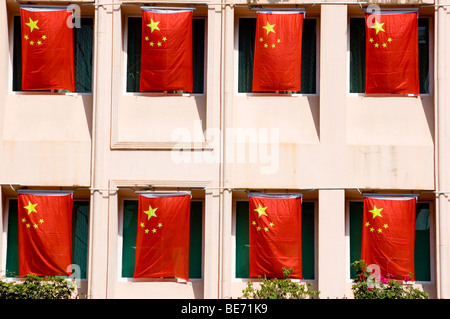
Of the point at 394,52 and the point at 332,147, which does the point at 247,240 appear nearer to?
the point at 332,147

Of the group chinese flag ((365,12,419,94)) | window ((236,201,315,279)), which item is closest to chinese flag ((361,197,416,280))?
window ((236,201,315,279))

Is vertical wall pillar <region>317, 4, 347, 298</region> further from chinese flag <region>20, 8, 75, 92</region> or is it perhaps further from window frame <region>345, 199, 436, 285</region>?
chinese flag <region>20, 8, 75, 92</region>

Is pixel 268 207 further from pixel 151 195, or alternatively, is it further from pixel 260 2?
pixel 260 2

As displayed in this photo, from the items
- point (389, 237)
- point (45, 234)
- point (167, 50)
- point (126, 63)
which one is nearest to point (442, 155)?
point (389, 237)

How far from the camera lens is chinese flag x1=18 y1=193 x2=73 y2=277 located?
26.0m

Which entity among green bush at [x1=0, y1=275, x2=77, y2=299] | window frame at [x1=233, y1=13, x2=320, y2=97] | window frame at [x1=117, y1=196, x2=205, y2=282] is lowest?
green bush at [x1=0, y1=275, x2=77, y2=299]

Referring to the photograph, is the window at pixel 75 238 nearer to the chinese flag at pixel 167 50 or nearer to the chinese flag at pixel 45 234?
the chinese flag at pixel 45 234

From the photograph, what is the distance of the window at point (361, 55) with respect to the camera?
26.9 metres

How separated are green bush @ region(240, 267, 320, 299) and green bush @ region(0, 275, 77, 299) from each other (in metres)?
5.05

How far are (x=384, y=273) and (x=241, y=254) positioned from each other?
4.16 metres

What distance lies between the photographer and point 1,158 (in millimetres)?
26312

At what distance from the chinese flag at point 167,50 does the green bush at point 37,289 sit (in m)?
6.09

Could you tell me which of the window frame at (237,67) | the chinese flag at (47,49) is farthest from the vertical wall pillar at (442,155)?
the chinese flag at (47,49)

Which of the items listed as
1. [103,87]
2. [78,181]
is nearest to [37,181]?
[78,181]
